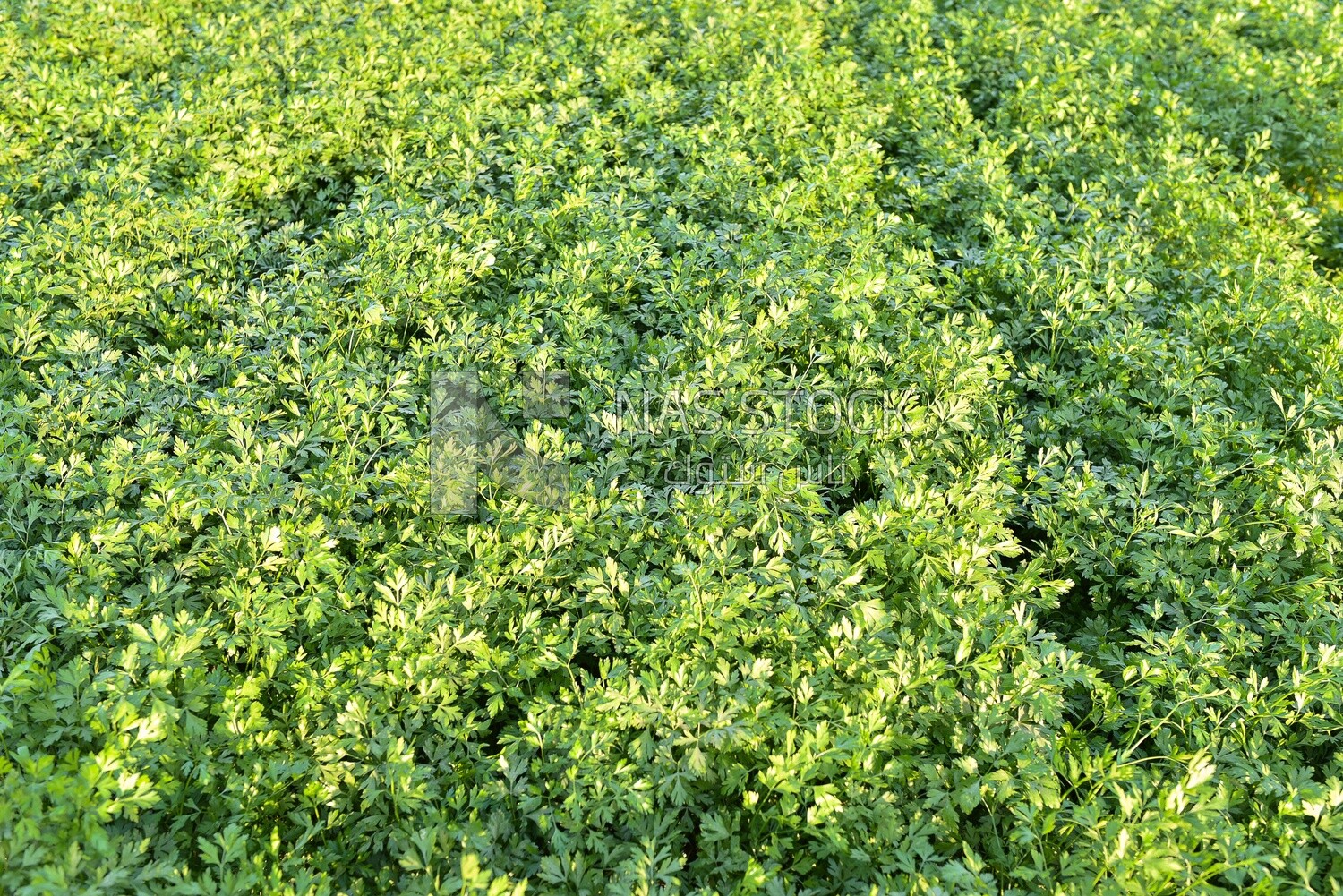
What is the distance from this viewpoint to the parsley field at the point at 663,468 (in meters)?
2.75

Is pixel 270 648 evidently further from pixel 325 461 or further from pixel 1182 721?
pixel 1182 721

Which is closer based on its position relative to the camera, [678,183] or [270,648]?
[270,648]

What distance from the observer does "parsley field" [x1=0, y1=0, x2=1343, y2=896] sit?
9.03 feet

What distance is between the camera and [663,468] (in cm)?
385

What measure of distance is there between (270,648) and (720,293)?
245cm

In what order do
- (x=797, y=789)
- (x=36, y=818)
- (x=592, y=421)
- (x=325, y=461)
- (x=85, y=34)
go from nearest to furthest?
(x=36, y=818) → (x=797, y=789) → (x=325, y=461) → (x=592, y=421) → (x=85, y=34)

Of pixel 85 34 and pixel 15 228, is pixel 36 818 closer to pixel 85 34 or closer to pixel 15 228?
pixel 15 228

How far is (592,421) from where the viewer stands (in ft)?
13.0

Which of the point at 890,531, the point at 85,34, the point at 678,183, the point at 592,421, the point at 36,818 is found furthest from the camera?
the point at 85,34

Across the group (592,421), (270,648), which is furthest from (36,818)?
(592,421)

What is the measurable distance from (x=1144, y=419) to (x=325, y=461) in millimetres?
3195

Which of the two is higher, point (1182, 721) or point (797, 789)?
point (797, 789)

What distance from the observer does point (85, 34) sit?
611 cm

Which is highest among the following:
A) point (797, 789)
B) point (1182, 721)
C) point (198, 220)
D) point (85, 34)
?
point (85, 34)
